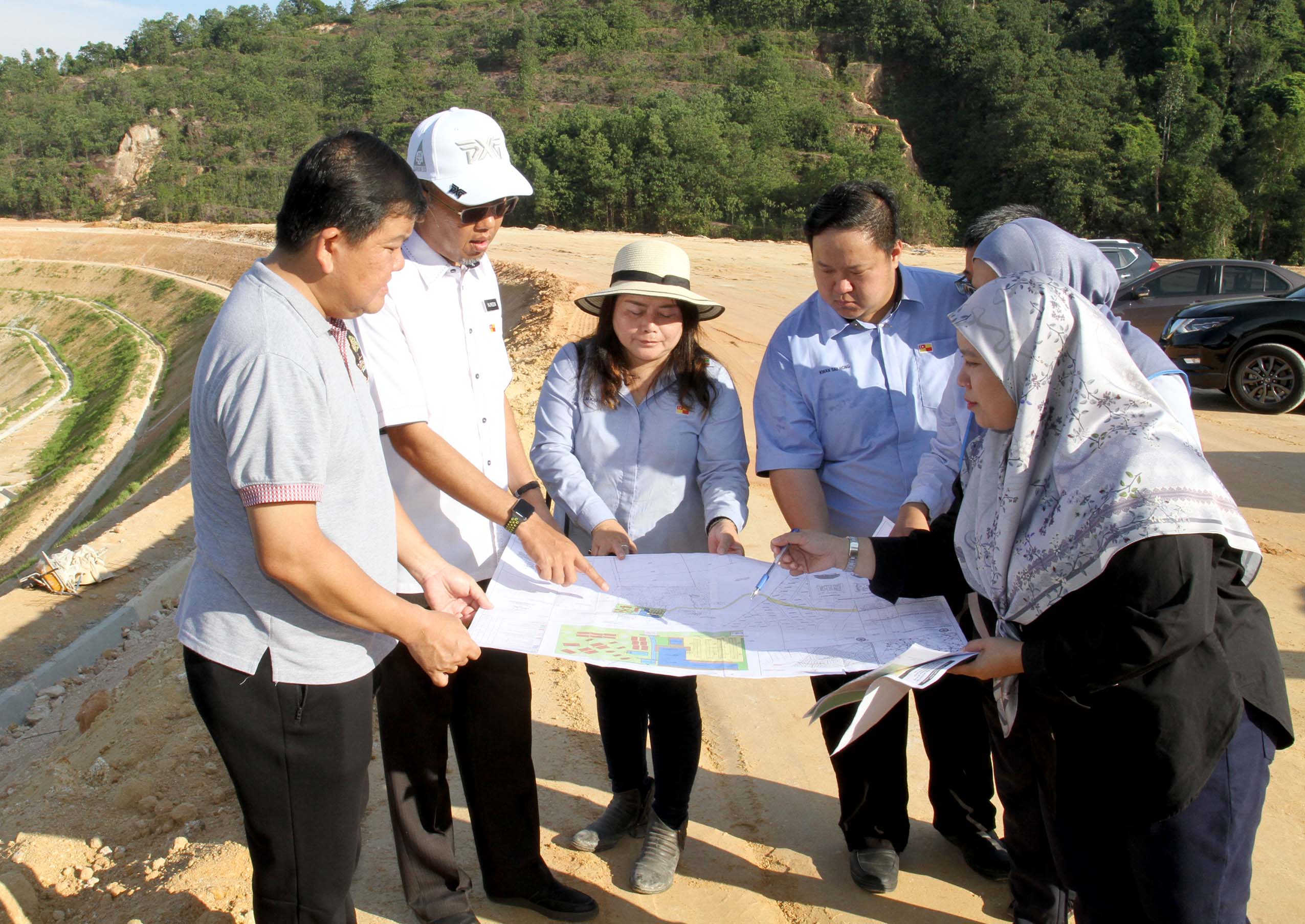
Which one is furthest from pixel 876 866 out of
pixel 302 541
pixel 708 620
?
pixel 302 541

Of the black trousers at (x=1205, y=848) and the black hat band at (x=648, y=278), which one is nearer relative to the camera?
the black trousers at (x=1205, y=848)

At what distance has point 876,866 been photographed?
9.71ft

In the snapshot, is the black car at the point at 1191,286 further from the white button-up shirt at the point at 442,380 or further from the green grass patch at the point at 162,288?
the green grass patch at the point at 162,288

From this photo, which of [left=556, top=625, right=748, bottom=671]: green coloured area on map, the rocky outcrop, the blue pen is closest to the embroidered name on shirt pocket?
the blue pen

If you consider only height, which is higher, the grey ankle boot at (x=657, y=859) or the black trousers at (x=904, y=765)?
the black trousers at (x=904, y=765)

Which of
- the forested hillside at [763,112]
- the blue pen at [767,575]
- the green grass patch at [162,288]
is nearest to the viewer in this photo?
the blue pen at [767,575]

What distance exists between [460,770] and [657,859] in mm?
717

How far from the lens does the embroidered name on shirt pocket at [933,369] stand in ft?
9.64

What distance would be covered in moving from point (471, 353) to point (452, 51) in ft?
278

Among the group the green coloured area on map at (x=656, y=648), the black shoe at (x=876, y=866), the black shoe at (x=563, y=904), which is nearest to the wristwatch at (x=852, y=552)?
the green coloured area on map at (x=656, y=648)

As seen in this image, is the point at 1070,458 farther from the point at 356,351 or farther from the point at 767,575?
the point at 356,351

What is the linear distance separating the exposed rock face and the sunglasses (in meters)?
66.8

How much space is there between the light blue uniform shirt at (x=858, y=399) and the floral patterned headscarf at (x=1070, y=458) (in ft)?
3.10

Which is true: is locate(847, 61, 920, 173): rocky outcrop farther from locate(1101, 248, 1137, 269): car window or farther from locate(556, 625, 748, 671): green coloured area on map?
locate(556, 625, 748, 671): green coloured area on map
